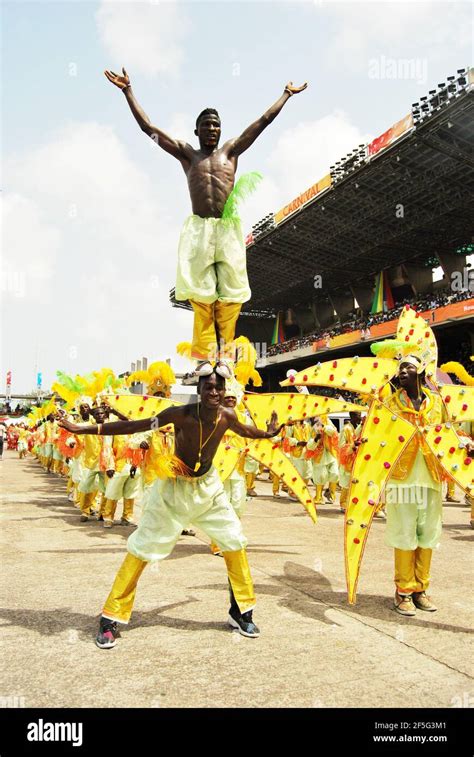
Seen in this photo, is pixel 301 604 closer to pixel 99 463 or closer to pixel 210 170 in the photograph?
pixel 210 170

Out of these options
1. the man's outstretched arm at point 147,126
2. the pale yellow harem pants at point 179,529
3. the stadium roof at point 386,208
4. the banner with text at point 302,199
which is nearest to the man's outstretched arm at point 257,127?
the man's outstretched arm at point 147,126

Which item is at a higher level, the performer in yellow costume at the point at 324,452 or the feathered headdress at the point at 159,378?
the feathered headdress at the point at 159,378

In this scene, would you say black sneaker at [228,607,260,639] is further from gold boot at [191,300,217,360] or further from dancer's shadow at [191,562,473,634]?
gold boot at [191,300,217,360]

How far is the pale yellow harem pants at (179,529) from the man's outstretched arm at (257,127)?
2229 millimetres

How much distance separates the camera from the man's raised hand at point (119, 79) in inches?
159

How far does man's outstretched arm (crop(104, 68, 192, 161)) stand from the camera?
4.06 m

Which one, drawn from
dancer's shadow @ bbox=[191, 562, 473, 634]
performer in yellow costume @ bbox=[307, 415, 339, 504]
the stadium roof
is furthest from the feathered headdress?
the stadium roof

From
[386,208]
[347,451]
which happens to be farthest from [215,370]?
[386,208]

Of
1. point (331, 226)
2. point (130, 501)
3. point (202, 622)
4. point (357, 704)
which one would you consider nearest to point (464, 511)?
point (130, 501)

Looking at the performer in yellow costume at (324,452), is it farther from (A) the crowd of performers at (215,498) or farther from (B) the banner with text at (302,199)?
(B) the banner with text at (302,199)

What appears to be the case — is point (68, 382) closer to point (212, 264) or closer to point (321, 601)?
point (212, 264)

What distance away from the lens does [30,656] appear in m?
3.13

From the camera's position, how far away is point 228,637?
3.49 metres

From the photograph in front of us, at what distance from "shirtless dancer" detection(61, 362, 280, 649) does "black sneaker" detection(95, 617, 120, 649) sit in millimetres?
149
